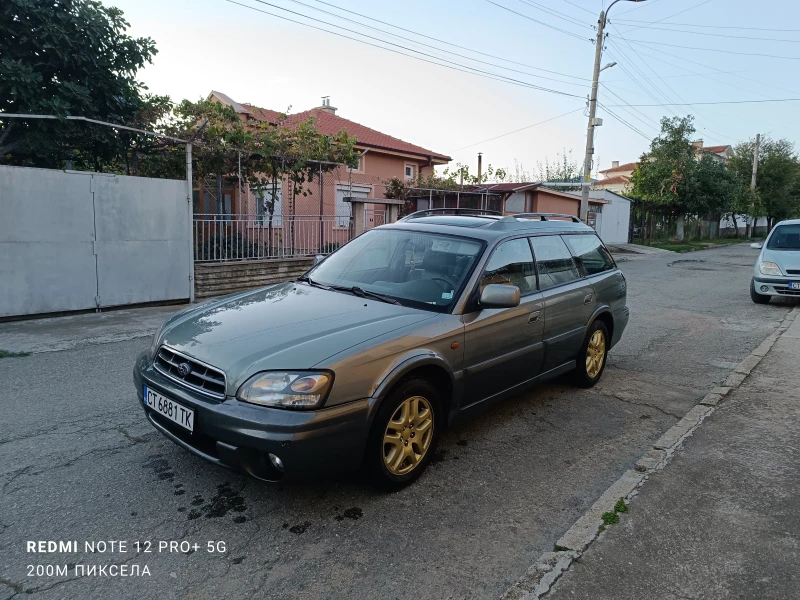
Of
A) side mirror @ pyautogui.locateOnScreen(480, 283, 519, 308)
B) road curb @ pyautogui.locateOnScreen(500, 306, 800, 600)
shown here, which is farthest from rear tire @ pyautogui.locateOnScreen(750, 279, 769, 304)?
side mirror @ pyautogui.locateOnScreen(480, 283, 519, 308)

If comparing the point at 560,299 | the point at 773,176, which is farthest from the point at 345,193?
the point at 773,176

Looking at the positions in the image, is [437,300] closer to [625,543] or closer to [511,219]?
[511,219]

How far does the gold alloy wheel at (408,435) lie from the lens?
326cm

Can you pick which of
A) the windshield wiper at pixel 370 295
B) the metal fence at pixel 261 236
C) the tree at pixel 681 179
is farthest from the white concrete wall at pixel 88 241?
the tree at pixel 681 179

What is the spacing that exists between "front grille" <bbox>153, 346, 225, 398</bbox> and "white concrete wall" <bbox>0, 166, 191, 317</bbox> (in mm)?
5681

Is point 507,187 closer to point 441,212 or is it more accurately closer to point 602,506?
point 441,212

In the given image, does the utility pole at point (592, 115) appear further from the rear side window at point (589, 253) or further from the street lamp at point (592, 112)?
the rear side window at point (589, 253)

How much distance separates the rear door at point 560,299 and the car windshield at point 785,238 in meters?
8.28

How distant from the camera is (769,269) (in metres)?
11.0

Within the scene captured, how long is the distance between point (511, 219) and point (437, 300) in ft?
4.73

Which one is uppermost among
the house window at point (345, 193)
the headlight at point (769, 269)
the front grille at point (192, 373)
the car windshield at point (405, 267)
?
the house window at point (345, 193)

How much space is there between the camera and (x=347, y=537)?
2.87 m

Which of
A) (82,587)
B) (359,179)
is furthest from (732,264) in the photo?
(82,587)

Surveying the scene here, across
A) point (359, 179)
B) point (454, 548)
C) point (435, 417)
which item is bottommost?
point (454, 548)
